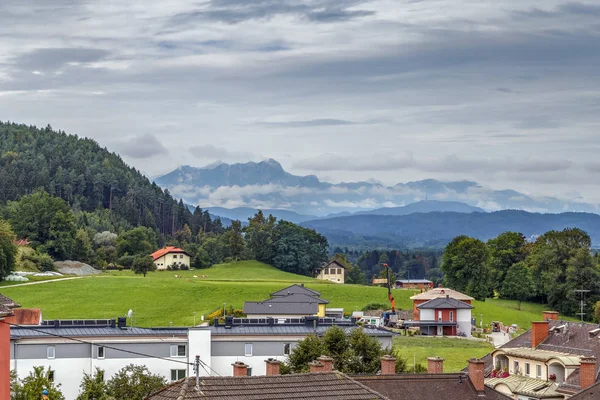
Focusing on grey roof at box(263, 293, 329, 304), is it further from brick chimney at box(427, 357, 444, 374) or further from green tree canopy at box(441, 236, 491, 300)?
brick chimney at box(427, 357, 444, 374)

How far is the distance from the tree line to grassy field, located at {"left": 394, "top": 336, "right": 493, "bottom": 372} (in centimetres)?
4311

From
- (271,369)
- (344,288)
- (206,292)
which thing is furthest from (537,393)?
(344,288)

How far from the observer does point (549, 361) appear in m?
58.1

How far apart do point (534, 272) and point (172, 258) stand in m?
70.6

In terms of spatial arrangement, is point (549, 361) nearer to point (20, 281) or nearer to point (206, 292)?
point (206, 292)

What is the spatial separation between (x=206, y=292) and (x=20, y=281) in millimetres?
26897

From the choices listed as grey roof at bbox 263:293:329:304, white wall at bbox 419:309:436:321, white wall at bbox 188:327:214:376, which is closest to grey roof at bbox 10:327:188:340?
white wall at bbox 188:327:214:376

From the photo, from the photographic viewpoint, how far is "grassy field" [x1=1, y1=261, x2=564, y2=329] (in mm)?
117812

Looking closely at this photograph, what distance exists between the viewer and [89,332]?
7500 centimetres

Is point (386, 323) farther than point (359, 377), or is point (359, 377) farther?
point (386, 323)

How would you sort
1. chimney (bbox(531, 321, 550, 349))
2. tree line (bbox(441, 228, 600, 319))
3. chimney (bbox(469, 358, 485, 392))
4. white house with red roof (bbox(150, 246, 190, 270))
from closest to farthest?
1. chimney (bbox(469, 358, 485, 392))
2. chimney (bbox(531, 321, 550, 349))
3. tree line (bbox(441, 228, 600, 319))
4. white house with red roof (bbox(150, 246, 190, 270))

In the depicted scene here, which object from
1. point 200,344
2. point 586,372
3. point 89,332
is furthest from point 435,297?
point 586,372

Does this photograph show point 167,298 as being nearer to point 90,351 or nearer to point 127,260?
point 90,351

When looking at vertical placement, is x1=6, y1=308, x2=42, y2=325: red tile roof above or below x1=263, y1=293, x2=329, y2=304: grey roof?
below
